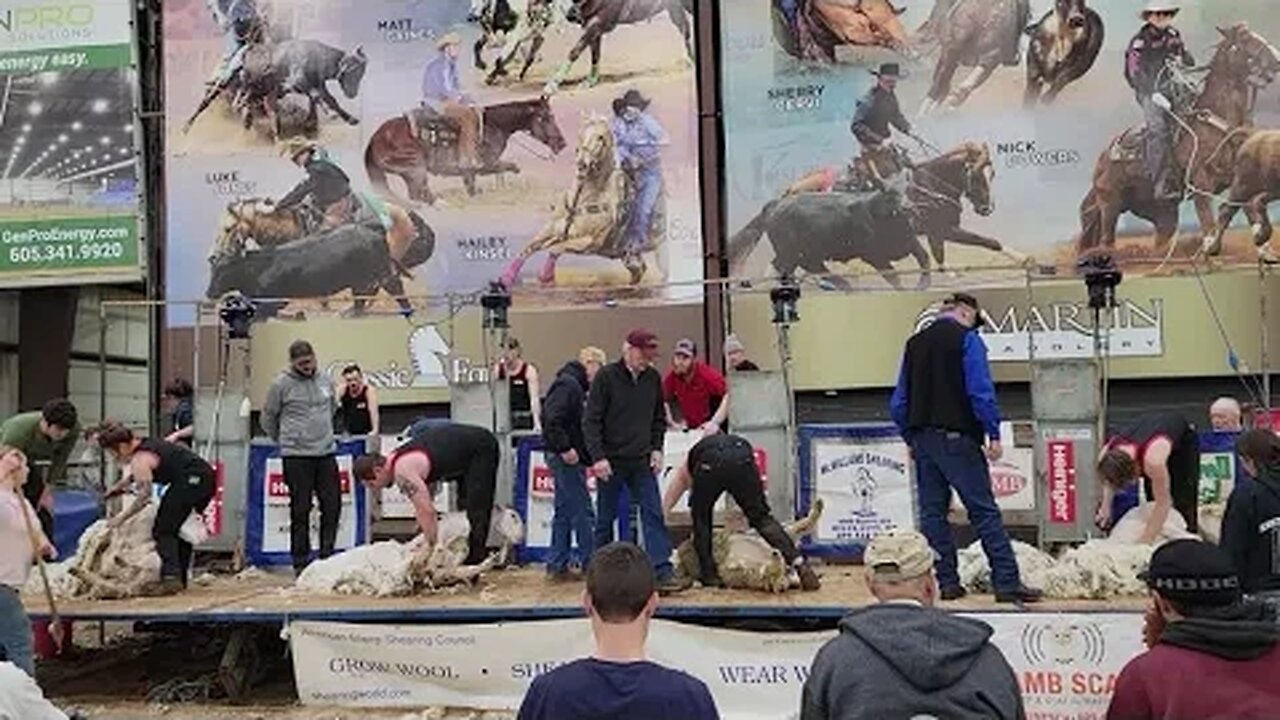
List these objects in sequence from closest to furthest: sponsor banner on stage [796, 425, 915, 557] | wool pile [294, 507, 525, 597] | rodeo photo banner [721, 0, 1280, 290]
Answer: wool pile [294, 507, 525, 597]
sponsor banner on stage [796, 425, 915, 557]
rodeo photo banner [721, 0, 1280, 290]

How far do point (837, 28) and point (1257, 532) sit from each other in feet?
28.0

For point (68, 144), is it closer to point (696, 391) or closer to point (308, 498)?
point (308, 498)

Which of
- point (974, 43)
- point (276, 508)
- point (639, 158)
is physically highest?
point (974, 43)

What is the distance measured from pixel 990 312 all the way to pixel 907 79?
2372 mm

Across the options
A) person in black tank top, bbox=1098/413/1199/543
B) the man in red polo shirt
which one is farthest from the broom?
person in black tank top, bbox=1098/413/1199/543

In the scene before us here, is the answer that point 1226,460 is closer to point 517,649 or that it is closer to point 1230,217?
point 1230,217

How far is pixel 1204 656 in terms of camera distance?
2881 mm

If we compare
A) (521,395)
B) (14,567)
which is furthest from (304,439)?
(14,567)

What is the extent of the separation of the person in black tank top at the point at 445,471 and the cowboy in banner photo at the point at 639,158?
14.7ft

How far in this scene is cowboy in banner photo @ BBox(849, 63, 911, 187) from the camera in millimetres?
12336

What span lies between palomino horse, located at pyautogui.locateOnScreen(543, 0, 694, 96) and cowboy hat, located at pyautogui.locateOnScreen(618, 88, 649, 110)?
14.4 inches

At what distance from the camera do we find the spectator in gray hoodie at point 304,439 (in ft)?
30.0

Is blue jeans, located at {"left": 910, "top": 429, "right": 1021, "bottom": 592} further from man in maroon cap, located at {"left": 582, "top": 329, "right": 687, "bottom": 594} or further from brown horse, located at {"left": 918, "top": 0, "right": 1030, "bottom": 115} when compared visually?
brown horse, located at {"left": 918, "top": 0, "right": 1030, "bottom": 115}

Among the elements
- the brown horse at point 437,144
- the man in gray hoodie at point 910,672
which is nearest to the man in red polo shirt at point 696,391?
the brown horse at point 437,144
